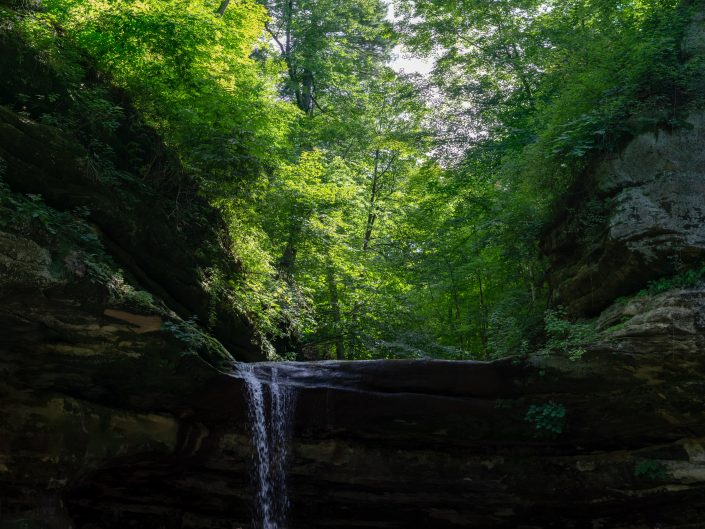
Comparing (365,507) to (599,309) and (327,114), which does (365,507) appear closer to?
(599,309)

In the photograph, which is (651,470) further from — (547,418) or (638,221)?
(638,221)

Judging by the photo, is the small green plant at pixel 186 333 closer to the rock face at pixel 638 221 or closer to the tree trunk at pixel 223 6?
the rock face at pixel 638 221

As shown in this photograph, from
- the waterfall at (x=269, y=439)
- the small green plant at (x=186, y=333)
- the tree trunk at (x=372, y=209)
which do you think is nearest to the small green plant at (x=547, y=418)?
the waterfall at (x=269, y=439)

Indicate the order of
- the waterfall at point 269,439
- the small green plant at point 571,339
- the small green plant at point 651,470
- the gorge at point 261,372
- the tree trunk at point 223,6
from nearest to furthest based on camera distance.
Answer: the gorge at point 261,372 < the small green plant at point 571,339 < the small green plant at point 651,470 < the waterfall at point 269,439 < the tree trunk at point 223,6

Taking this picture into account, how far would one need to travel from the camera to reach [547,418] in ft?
27.1

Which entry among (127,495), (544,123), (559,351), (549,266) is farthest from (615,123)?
(127,495)

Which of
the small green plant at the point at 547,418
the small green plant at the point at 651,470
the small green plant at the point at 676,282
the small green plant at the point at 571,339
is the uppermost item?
the small green plant at the point at 676,282

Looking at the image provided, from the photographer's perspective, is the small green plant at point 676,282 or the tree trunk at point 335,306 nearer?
the small green plant at point 676,282

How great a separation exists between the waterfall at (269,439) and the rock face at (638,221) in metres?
5.25

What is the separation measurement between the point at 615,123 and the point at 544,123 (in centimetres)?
195

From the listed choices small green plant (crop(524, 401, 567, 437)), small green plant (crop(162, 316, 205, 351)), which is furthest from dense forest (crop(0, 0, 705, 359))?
small green plant (crop(162, 316, 205, 351))

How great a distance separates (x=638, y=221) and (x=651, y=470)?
3.69 meters

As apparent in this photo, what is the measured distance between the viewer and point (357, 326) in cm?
1436

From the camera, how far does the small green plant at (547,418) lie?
817 cm
